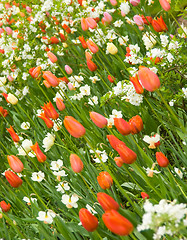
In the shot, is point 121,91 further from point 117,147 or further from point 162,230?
point 162,230

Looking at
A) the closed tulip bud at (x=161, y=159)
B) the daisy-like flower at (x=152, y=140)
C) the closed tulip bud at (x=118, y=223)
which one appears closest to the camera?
the closed tulip bud at (x=118, y=223)

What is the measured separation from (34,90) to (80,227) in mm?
2563

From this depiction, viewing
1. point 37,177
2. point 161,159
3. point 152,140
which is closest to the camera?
point 161,159

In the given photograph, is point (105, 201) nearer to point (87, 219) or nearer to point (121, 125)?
point (87, 219)

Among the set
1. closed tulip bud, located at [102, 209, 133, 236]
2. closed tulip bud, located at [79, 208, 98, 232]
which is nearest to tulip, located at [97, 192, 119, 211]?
closed tulip bud, located at [79, 208, 98, 232]

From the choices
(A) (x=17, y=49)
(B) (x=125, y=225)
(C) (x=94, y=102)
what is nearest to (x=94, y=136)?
(C) (x=94, y=102)

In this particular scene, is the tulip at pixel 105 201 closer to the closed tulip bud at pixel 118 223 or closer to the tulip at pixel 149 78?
the closed tulip bud at pixel 118 223

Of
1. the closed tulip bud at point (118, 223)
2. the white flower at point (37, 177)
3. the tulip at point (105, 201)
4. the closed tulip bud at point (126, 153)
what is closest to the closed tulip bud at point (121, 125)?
the closed tulip bud at point (126, 153)

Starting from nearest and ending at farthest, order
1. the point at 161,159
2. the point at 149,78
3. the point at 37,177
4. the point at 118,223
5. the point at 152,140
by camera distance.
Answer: the point at 118,223
the point at 149,78
the point at 161,159
the point at 152,140
the point at 37,177

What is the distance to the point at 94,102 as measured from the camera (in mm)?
2572

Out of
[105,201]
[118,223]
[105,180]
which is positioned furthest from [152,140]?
[118,223]

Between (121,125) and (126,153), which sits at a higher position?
(121,125)

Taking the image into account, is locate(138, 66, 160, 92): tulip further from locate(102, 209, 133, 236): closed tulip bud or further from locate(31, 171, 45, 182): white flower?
locate(31, 171, 45, 182): white flower

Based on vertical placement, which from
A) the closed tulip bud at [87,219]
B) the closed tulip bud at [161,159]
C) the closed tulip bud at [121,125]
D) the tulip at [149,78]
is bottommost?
the closed tulip bud at [87,219]
